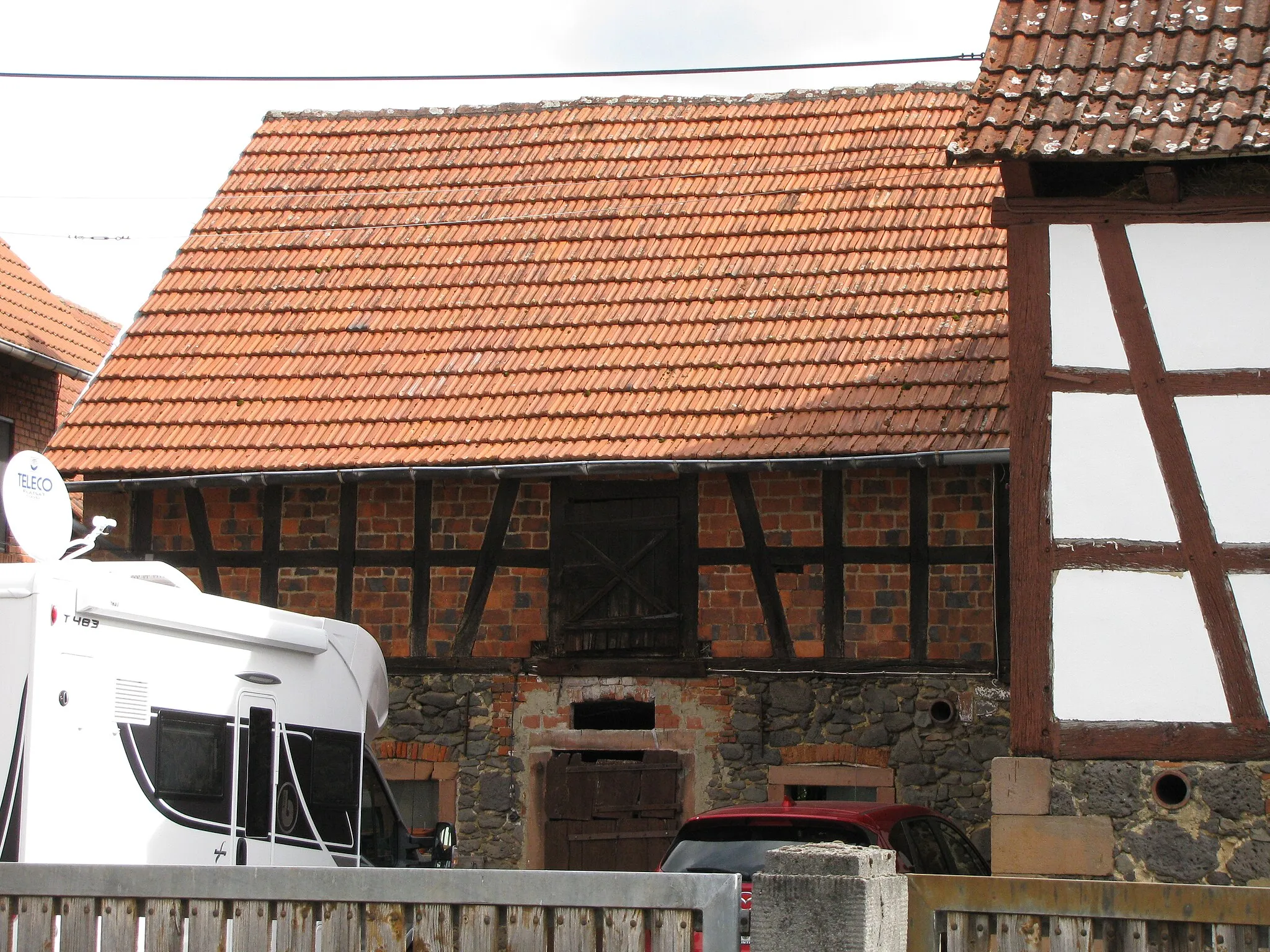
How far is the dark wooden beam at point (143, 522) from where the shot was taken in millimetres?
14641

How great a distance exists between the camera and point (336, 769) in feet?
34.8

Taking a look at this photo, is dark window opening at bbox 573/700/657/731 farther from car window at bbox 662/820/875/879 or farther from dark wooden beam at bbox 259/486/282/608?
car window at bbox 662/820/875/879

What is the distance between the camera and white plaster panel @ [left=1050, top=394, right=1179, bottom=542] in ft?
29.5

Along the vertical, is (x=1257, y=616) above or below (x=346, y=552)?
below

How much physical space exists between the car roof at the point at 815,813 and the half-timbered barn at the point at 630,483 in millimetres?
3301

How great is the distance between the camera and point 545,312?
48.9 feet

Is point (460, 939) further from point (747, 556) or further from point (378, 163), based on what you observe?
point (378, 163)

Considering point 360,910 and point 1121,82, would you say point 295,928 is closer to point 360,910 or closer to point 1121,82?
point 360,910

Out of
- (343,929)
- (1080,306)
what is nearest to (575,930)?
(343,929)

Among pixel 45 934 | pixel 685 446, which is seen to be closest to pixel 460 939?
pixel 45 934

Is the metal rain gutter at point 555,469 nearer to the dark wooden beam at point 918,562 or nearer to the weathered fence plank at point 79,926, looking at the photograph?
the dark wooden beam at point 918,562

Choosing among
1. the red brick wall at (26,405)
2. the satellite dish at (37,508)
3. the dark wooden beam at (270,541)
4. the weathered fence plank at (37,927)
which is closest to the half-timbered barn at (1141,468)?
the weathered fence plank at (37,927)

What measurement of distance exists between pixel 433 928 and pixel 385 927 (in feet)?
0.59

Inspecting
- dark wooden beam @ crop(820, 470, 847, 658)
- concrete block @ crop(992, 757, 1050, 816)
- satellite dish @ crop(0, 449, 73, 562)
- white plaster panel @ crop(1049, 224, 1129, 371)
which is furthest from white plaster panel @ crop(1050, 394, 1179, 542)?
satellite dish @ crop(0, 449, 73, 562)
